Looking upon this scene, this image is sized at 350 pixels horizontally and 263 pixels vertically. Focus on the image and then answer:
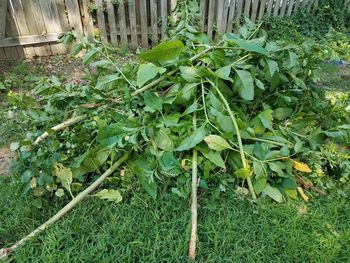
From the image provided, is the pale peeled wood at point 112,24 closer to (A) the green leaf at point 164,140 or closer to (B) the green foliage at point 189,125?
(B) the green foliage at point 189,125

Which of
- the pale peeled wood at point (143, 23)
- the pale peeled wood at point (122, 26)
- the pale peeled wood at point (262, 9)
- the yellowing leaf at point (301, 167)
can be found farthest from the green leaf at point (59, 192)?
the pale peeled wood at point (262, 9)

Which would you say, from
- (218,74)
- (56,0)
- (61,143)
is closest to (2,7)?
(56,0)

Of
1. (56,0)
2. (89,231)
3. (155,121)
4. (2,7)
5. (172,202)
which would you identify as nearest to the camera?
(89,231)

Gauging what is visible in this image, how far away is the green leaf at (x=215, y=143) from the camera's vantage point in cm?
218

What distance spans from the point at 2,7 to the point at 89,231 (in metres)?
3.51

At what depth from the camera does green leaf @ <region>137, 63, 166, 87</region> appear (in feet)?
7.78

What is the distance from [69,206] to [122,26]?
137 inches

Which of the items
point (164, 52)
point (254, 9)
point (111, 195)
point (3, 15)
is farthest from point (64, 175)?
point (254, 9)

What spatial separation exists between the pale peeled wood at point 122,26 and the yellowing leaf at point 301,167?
3.49 metres

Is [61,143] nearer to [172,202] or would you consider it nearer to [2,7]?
[172,202]

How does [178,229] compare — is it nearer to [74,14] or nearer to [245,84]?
[245,84]

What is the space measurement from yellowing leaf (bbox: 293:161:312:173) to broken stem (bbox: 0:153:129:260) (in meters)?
1.22

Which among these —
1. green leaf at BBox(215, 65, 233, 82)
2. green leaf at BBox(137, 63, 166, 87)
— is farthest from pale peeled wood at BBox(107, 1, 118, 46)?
green leaf at BBox(215, 65, 233, 82)

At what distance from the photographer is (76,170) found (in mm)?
2303
